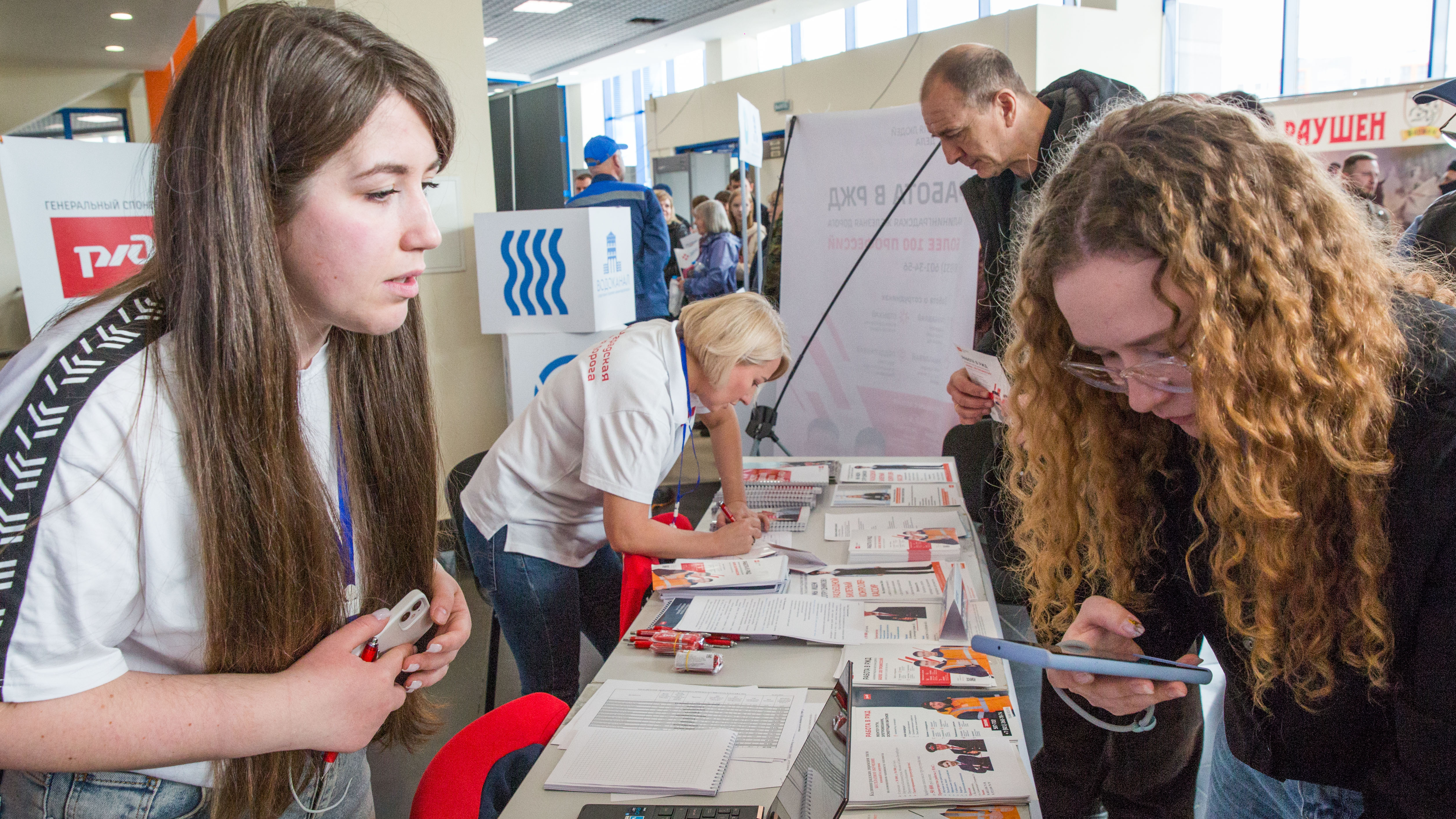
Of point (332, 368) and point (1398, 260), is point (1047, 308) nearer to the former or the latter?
point (1398, 260)

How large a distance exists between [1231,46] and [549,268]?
6020 millimetres

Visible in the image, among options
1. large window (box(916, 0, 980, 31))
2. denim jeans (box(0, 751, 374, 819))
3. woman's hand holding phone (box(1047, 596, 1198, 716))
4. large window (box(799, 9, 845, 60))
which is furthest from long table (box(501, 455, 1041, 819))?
large window (box(799, 9, 845, 60))

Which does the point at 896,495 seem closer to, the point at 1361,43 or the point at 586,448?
the point at 586,448

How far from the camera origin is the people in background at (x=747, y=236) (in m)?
4.32

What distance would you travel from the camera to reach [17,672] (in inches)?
25.1

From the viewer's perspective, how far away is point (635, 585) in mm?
1796

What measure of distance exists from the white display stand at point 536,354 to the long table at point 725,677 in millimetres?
2184

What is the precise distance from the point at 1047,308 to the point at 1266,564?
38 cm

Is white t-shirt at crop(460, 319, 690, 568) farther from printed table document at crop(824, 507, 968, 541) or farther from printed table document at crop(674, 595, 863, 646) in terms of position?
printed table document at crop(824, 507, 968, 541)

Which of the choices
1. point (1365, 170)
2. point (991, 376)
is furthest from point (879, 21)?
point (991, 376)

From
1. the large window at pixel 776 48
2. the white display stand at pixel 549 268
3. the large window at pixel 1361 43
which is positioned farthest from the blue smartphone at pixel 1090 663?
the large window at pixel 776 48

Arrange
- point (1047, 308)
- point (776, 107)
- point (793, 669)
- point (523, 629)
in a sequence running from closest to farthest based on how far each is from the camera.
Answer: point (1047, 308), point (793, 669), point (523, 629), point (776, 107)


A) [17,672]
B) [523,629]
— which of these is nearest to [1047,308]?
[17,672]

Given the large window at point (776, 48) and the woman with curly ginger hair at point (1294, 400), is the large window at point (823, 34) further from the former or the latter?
the woman with curly ginger hair at point (1294, 400)
